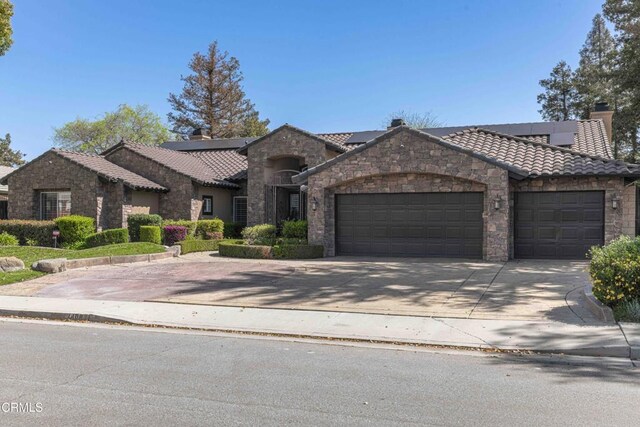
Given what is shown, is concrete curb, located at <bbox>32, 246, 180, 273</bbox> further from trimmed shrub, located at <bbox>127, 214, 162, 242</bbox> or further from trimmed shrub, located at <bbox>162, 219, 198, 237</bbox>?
trimmed shrub, located at <bbox>162, 219, 198, 237</bbox>

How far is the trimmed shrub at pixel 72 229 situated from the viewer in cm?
2247

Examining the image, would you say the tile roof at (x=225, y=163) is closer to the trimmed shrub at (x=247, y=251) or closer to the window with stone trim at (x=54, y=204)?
the window with stone trim at (x=54, y=204)

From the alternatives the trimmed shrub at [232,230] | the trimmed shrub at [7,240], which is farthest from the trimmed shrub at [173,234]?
the trimmed shrub at [7,240]

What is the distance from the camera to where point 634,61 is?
1205 inches

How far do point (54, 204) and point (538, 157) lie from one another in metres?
21.7

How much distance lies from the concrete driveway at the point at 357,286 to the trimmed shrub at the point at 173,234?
16.0 feet

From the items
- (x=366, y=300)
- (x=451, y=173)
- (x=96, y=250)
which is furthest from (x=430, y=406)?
(x=96, y=250)

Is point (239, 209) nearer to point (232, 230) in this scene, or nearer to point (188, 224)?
point (232, 230)

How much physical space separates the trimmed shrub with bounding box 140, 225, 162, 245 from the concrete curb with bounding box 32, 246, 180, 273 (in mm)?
2074

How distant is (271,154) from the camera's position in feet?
82.8

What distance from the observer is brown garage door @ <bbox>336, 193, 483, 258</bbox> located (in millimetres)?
18844

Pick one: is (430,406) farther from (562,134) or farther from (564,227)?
(562,134)

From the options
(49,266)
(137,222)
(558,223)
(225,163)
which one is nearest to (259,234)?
(137,222)

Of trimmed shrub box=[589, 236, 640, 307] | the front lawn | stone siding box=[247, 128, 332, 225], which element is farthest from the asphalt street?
stone siding box=[247, 128, 332, 225]
